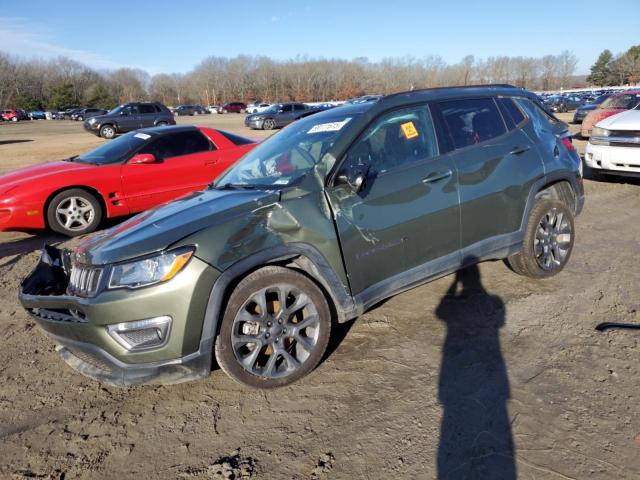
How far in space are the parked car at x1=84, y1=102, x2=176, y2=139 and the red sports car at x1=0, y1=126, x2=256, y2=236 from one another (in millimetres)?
20745

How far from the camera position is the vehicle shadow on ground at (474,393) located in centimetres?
234

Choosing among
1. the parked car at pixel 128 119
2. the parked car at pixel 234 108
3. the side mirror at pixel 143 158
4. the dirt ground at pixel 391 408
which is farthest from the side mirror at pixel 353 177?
the parked car at pixel 234 108

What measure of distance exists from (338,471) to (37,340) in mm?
2815

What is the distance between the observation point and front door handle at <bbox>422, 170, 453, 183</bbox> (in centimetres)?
355

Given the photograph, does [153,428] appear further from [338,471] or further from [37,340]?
[37,340]

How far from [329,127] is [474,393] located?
6.95 feet

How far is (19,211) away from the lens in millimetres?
6180

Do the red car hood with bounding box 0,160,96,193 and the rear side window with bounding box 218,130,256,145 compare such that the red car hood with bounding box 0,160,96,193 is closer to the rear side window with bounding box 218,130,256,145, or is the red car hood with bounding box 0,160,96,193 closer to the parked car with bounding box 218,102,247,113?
the rear side window with bounding box 218,130,256,145

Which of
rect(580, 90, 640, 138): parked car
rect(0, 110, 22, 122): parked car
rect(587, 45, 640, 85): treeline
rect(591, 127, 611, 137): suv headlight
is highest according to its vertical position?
rect(587, 45, 640, 85): treeline

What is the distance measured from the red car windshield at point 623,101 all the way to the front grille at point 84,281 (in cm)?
1579

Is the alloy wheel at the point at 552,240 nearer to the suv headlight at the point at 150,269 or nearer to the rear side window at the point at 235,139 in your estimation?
the suv headlight at the point at 150,269

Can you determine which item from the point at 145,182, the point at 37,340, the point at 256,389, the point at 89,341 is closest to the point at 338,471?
the point at 256,389

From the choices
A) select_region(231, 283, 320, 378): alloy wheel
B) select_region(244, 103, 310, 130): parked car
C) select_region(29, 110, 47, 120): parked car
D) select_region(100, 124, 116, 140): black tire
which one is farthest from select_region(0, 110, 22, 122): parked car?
select_region(231, 283, 320, 378): alloy wheel

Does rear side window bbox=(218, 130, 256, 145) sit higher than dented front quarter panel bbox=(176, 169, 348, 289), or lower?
higher
